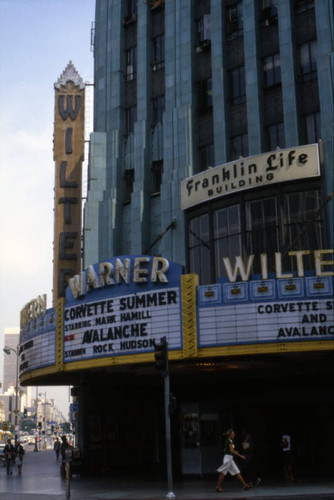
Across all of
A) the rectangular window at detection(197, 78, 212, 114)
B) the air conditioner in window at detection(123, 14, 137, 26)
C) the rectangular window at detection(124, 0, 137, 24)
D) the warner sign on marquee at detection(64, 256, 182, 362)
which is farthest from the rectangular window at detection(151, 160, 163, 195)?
the rectangular window at detection(124, 0, 137, 24)

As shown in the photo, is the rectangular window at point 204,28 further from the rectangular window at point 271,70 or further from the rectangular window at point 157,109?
the rectangular window at point 271,70

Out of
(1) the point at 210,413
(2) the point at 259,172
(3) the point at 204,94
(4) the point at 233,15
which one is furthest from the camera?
(3) the point at 204,94

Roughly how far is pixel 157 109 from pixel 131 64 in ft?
13.5

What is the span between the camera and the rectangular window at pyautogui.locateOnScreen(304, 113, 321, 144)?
31.9 m

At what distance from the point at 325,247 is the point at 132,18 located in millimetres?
20198

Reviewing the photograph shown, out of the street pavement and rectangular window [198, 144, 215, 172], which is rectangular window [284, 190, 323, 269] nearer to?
rectangular window [198, 144, 215, 172]

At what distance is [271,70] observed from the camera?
113 ft

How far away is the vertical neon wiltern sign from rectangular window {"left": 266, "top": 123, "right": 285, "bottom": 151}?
1193 cm

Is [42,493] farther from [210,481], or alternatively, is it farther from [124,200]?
[124,200]

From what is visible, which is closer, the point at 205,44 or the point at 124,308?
the point at 124,308

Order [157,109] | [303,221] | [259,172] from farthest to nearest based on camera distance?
[157,109] < [259,172] < [303,221]

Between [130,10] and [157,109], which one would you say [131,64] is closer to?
[130,10]

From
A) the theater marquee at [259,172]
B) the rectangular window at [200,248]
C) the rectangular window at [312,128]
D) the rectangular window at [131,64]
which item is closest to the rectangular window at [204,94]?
the rectangular window at [131,64]

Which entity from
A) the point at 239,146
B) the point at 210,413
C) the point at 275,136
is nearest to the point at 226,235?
the point at 239,146
